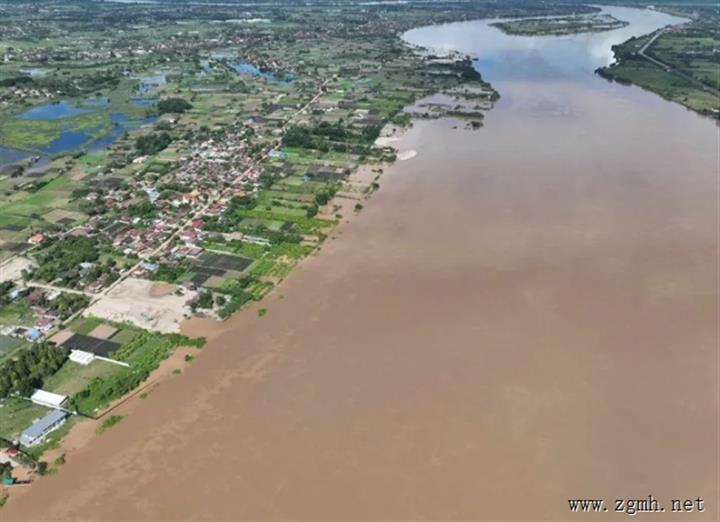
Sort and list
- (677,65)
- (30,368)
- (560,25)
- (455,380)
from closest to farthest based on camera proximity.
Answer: (455,380), (30,368), (677,65), (560,25)

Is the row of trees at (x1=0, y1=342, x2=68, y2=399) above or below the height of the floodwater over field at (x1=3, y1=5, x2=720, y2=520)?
above

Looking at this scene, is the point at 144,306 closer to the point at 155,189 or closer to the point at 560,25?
the point at 155,189

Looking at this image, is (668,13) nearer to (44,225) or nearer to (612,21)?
(612,21)

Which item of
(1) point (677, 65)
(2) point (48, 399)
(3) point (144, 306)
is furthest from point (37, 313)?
(1) point (677, 65)

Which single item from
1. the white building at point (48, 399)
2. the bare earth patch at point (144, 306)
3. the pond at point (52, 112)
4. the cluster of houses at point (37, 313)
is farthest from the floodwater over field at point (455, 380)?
the pond at point (52, 112)

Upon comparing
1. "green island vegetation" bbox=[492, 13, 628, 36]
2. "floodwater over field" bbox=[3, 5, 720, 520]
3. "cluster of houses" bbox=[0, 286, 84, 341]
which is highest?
"green island vegetation" bbox=[492, 13, 628, 36]

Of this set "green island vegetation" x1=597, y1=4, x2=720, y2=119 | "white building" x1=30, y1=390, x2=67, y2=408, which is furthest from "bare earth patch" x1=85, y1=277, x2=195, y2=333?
"green island vegetation" x1=597, y1=4, x2=720, y2=119

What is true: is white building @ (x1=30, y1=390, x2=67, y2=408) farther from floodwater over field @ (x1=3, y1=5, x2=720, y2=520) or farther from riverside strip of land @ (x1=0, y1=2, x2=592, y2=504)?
floodwater over field @ (x1=3, y1=5, x2=720, y2=520)
